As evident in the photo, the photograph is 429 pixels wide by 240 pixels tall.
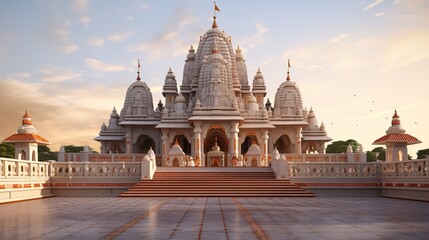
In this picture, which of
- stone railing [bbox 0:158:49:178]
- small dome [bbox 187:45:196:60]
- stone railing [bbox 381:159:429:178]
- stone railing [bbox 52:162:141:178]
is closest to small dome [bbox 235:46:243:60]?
small dome [bbox 187:45:196:60]

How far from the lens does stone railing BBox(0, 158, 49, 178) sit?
23500mm

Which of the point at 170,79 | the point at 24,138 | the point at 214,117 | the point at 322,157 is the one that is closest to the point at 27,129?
the point at 24,138

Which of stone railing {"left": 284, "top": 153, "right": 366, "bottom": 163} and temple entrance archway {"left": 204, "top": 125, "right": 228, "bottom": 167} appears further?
stone railing {"left": 284, "top": 153, "right": 366, "bottom": 163}

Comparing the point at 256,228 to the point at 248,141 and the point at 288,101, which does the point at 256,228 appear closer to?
the point at 248,141

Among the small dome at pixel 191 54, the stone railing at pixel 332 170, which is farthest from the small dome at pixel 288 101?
the stone railing at pixel 332 170

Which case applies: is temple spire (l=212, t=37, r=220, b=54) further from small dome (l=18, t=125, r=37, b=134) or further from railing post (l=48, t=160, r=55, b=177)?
railing post (l=48, t=160, r=55, b=177)

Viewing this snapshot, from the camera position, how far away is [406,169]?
26.6 metres

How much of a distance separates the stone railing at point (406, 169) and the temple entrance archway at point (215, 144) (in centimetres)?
2022

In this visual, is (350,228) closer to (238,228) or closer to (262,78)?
(238,228)

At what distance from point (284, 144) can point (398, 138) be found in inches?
1035

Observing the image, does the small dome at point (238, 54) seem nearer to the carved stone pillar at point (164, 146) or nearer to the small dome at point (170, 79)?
the small dome at point (170, 79)

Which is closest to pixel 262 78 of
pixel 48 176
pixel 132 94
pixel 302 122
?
pixel 302 122

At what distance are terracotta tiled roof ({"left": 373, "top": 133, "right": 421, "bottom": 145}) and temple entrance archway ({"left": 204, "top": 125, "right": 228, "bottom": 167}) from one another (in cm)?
1740

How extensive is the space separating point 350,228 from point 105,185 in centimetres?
2087
